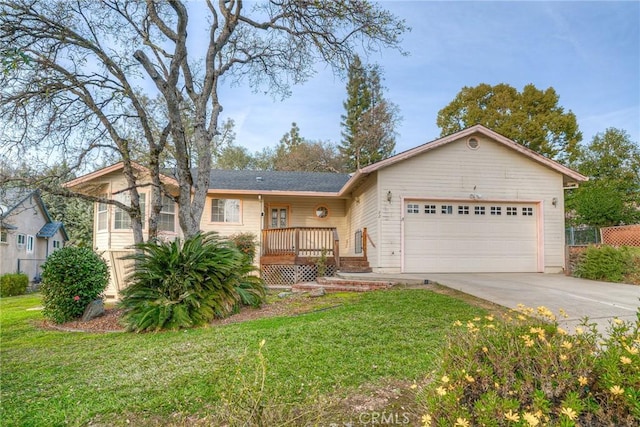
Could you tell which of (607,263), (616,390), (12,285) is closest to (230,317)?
(616,390)

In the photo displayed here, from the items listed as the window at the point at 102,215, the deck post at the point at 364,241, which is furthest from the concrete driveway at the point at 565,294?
the window at the point at 102,215

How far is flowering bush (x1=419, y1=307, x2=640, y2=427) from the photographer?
62.7 inches

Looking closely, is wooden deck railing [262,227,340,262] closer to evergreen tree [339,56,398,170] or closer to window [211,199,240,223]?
window [211,199,240,223]

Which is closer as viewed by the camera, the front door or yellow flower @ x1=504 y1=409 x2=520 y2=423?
yellow flower @ x1=504 y1=409 x2=520 y2=423

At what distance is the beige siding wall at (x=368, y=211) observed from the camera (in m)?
11.4

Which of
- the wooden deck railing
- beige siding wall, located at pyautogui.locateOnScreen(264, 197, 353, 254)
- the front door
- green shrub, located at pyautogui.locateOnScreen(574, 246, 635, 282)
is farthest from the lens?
the front door

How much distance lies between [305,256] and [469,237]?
206 inches

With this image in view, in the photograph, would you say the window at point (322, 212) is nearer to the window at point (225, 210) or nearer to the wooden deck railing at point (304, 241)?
the wooden deck railing at point (304, 241)

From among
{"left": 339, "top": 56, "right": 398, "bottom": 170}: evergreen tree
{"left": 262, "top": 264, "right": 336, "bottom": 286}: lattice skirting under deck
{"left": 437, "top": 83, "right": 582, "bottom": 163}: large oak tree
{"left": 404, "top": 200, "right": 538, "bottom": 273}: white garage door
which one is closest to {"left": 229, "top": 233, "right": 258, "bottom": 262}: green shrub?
{"left": 262, "top": 264, "right": 336, "bottom": 286}: lattice skirting under deck

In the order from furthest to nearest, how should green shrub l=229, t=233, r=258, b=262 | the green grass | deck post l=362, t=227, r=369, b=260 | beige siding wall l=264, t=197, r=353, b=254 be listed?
beige siding wall l=264, t=197, r=353, b=254 < green shrub l=229, t=233, r=258, b=262 < deck post l=362, t=227, r=369, b=260 < the green grass

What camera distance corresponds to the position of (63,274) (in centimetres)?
763

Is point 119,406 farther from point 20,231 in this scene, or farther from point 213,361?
point 20,231

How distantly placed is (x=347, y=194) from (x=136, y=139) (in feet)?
25.2

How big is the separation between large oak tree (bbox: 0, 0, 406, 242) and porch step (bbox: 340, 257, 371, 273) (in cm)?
500
